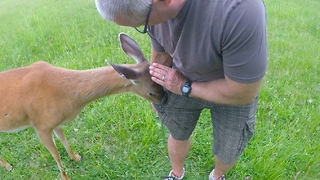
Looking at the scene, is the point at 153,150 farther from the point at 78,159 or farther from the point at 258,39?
the point at 258,39

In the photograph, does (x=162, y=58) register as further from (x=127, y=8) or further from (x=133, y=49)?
(x=127, y=8)

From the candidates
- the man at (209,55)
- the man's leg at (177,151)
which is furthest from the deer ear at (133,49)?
the man's leg at (177,151)

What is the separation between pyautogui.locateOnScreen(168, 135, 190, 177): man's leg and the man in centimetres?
29

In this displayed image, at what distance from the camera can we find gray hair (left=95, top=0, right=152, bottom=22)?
1863mm

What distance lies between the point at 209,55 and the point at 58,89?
1798 millimetres

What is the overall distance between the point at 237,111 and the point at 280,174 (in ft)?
4.41

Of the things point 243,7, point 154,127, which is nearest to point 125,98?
point 154,127

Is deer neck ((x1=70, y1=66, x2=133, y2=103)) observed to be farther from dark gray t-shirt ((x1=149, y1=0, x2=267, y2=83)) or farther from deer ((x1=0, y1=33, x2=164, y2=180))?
dark gray t-shirt ((x1=149, y1=0, x2=267, y2=83))

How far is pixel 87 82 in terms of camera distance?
3322 millimetres

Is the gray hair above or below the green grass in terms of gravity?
above

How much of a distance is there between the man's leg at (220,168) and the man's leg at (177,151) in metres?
0.32

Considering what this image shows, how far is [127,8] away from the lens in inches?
74.2

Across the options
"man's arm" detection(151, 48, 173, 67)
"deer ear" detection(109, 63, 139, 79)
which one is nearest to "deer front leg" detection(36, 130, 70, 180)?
"deer ear" detection(109, 63, 139, 79)

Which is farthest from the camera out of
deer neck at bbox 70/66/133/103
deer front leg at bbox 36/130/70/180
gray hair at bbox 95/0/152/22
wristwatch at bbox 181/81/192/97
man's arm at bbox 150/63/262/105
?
deer front leg at bbox 36/130/70/180
